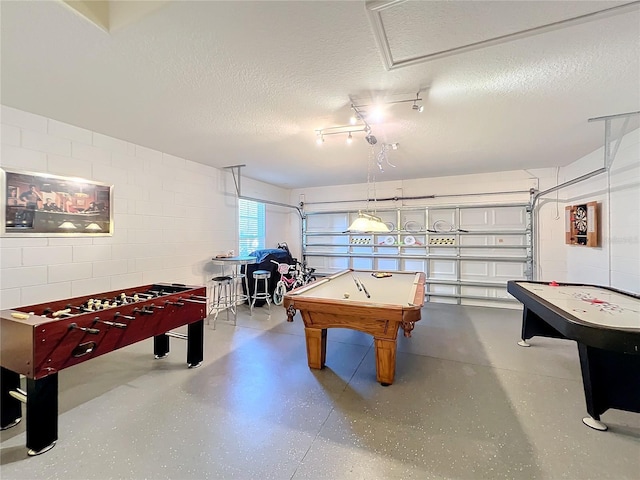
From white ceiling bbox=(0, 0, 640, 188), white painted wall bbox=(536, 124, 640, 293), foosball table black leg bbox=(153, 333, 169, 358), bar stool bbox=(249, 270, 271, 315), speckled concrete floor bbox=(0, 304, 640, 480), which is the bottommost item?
speckled concrete floor bbox=(0, 304, 640, 480)

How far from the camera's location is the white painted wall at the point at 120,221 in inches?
105

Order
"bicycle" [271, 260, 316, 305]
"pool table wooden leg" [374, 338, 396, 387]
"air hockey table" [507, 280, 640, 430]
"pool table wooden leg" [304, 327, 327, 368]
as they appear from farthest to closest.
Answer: "bicycle" [271, 260, 316, 305] < "pool table wooden leg" [304, 327, 327, 368] < "pool table wooden leg" [374, 338, 396, 387] < "air hockey table" [507, 280, 640, 430]

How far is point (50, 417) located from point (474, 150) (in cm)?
523

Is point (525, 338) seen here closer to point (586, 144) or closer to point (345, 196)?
point (586, 144)

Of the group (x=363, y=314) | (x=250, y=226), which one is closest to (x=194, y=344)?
(x=363, y=314)

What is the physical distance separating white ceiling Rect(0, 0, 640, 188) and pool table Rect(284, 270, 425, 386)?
1.86 meters

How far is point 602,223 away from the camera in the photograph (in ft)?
12.5

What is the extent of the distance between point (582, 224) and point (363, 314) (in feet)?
13.7

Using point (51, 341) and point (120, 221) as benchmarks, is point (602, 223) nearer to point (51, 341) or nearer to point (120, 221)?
point (51, 341)

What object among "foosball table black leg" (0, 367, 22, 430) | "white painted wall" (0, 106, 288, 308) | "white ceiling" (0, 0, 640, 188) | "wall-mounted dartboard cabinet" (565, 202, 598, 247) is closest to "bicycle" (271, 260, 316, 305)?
"white painted wall" (0, 106, 288, 308)

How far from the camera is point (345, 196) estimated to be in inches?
265

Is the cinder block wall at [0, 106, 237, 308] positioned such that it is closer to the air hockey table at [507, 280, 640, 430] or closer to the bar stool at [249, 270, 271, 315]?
the bar stool at [249, 270, 271, 315]

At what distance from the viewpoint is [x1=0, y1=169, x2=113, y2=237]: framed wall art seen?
2.60m

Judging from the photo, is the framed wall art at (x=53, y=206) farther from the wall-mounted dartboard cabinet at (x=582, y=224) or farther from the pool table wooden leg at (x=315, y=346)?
the wall-mounted dartboard cabinet at (x=582, y=224)
